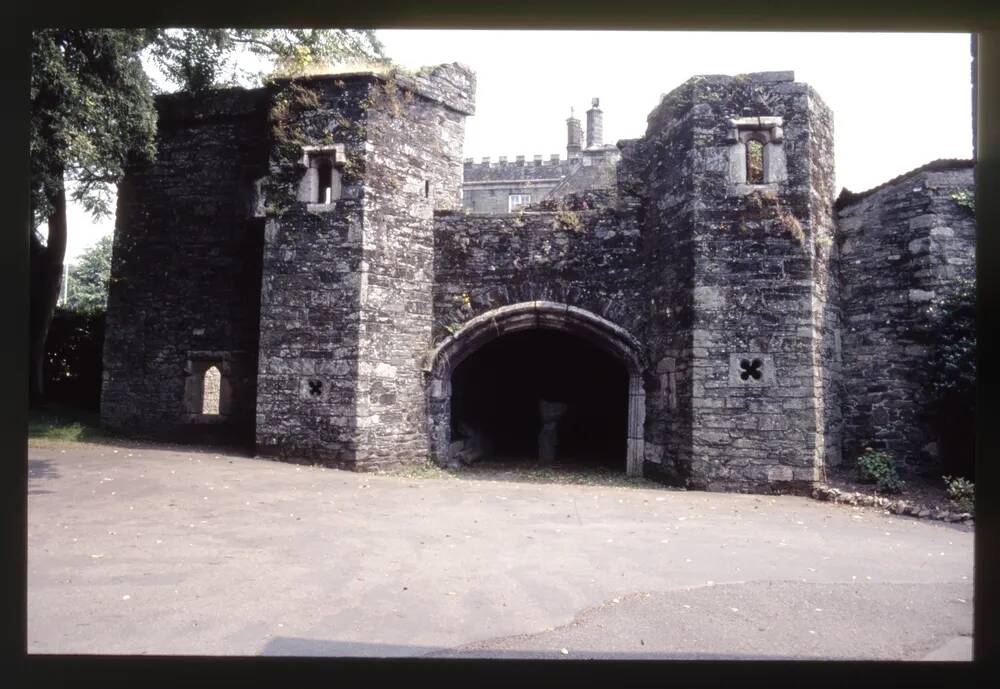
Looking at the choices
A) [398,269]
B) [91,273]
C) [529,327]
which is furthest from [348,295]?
[91,273]

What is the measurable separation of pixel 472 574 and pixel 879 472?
6.65 metres

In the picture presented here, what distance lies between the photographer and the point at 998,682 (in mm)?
1769

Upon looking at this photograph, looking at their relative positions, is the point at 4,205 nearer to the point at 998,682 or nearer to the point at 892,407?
the point at 998,682

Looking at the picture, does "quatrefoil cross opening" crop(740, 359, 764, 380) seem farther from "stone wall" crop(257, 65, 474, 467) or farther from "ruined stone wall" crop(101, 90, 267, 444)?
"ruined stone wall" crop(101, 90, 267, 444)

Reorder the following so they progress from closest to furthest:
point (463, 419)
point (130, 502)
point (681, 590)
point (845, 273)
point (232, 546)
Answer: point (681, 590) < point (232, 546) < point (130, 502) < point (845, 273) < point (463, 419)

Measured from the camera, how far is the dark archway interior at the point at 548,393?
1384cm

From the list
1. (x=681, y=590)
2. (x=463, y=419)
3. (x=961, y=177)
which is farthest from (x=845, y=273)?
(x=681, y=590)

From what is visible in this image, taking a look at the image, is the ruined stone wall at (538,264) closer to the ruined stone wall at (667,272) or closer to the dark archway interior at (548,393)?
the ruined stone wall at (667,272)

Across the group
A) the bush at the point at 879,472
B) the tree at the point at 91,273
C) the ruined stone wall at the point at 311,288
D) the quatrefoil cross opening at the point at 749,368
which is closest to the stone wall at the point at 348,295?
the ruined stone wall at the point at 311,288

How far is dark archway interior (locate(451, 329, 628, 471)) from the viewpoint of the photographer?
1384 cm

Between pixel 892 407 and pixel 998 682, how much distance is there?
9.16 m

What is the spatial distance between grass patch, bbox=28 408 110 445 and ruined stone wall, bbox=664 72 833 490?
32.8 feet

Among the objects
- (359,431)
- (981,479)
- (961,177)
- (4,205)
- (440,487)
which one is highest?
(961,177)

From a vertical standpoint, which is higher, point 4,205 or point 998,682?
point 4,205
